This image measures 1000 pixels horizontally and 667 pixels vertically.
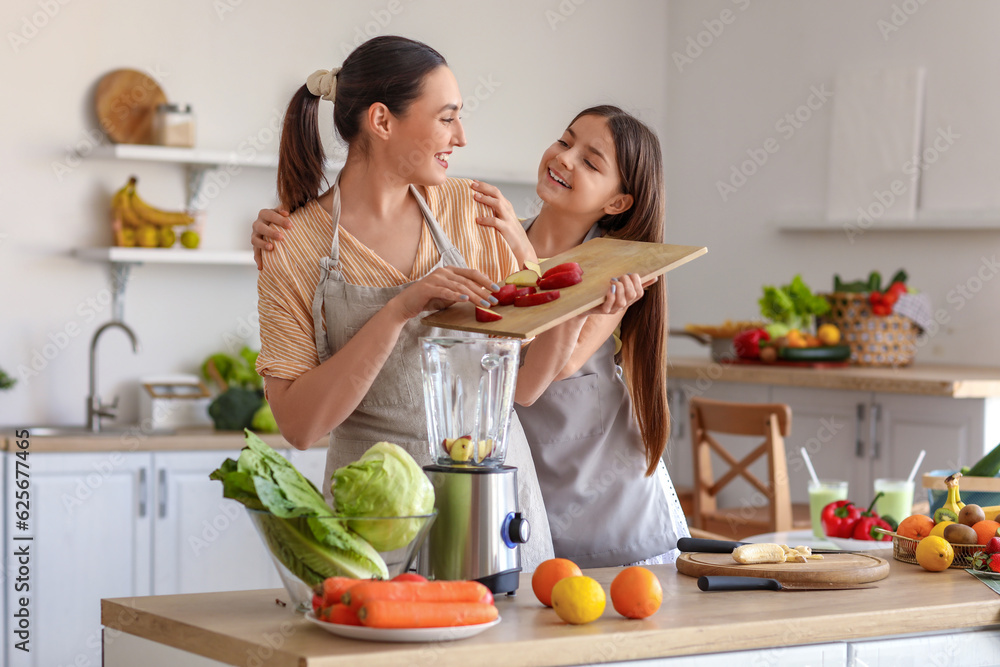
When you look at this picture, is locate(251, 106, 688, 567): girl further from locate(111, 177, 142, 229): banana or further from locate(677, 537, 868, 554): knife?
locate(111, 177, 142, 229): banana

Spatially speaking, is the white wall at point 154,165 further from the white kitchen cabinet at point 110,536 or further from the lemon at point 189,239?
the white kitchen cabinet at point 110,536

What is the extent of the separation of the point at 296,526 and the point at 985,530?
3.45ft

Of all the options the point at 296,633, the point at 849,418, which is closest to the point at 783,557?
the point at 296,633

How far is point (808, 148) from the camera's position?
495cm

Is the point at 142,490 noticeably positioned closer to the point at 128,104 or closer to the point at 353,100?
the point at 128,104

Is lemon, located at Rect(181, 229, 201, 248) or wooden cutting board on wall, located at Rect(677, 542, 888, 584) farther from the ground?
lemon, located at Rect(181, 229, 201, 248)

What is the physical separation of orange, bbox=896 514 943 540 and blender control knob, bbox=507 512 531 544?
27.2 inches

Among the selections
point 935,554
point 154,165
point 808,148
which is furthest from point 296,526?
point 808,148

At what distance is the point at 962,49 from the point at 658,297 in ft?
10.3

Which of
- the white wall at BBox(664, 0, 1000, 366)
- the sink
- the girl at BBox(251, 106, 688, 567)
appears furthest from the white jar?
the white wall at BBox(664, 0, 1000, 366)

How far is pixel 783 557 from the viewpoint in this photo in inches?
60.7

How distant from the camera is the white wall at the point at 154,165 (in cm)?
373

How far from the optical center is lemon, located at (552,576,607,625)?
1257 millimetres

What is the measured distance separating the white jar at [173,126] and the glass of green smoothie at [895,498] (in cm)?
254
